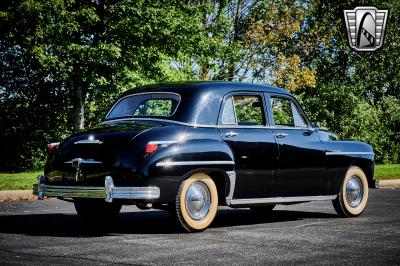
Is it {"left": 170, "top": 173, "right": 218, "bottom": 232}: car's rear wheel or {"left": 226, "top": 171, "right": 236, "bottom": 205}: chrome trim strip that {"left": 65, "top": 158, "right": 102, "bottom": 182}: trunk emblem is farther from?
{"left": 226, "top": 171, "right": 236, "bottom": 205}: chrome trim strip

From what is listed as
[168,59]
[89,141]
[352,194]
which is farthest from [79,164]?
[168,59]

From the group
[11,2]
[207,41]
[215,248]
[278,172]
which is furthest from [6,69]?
[215,248]

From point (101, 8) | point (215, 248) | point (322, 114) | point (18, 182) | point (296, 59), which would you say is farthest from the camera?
point (322, 114)

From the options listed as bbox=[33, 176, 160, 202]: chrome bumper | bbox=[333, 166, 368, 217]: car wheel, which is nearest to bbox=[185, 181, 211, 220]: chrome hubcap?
bbox=[33, 176, 160, 202]: chrome bumper

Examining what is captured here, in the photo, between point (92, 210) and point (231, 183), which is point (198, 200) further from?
point (92, 210)

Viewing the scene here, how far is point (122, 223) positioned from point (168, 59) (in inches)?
714

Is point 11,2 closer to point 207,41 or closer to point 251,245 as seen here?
point 207,41

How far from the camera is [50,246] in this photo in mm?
6844

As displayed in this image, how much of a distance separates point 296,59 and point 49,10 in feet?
46.1

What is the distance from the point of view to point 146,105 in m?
8.88

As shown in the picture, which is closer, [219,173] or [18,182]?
[219,173]

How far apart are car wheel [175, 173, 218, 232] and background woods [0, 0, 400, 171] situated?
17.0m

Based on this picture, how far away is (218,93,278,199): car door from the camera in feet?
27.7

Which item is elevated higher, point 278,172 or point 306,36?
point 306,36
